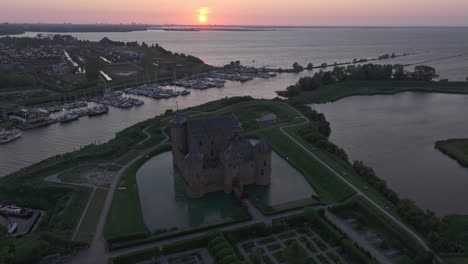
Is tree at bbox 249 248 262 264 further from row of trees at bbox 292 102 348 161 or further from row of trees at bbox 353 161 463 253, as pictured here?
row of trees at bbox 292 102 348 161

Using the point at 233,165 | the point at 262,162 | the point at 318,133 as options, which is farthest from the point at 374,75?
the point at 233,165

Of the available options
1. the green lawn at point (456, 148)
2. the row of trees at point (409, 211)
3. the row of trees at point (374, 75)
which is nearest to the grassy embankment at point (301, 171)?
the row of trees at point (409, 211)

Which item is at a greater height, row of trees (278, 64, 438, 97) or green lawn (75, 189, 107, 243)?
row of trees (278, 64, 438, 97)

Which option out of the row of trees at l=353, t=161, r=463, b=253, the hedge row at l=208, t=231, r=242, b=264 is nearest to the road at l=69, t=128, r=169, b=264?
the hedge row at l=208, t=231, r=242, b=264

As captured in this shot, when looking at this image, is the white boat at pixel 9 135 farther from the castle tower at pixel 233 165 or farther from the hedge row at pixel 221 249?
the hedge row at pixel 221 249

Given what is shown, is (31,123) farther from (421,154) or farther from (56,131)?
(421,154)

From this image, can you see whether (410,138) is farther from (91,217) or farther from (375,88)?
(91,217)
